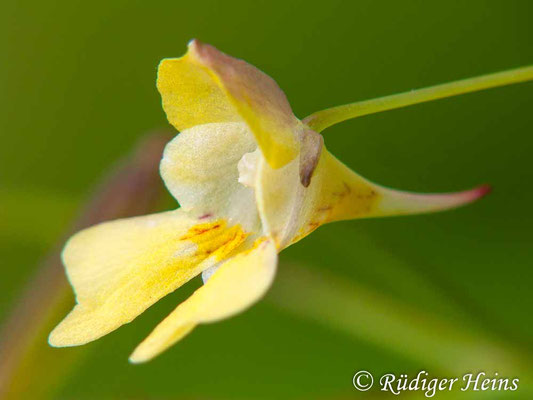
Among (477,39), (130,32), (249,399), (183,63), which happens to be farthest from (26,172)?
(183,63)

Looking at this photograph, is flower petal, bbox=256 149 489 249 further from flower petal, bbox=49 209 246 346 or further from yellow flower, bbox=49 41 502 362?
flower petal, bbox=49 209 246 346


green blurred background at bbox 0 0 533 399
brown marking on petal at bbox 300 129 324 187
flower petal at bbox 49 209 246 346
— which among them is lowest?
green blurred background at bbox 0 0 533 399

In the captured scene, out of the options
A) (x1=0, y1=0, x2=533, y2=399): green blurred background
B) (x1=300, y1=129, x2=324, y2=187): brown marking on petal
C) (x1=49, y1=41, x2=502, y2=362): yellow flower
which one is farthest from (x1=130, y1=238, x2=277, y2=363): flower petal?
(x1=0, y1=0, x2=533, y2=399): green blurred background

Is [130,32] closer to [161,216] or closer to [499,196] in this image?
[499,196]

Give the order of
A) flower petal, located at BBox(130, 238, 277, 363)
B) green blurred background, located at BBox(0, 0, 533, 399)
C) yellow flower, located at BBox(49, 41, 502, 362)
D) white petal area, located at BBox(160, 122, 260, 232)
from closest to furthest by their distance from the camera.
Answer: flower petal, located at BBox(130, 238, 277, 363) → yellow flower, located at BBox(49, 41, 502, 362) → white petal area, located at BBox(160, 122, 260, 232) → green blurred background, located at BBox(0, 0, 533, 399)

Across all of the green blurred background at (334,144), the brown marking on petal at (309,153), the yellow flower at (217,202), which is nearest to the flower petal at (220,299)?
the yellow flower at (217,202)

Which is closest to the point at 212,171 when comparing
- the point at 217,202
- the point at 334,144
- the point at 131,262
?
the point at 217,202

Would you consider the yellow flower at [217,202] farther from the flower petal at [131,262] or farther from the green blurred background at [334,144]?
the green blurred background at [334,144]

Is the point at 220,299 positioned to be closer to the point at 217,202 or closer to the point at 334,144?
the point at 217,202
